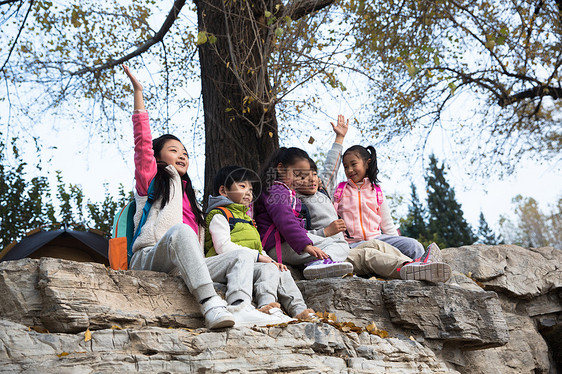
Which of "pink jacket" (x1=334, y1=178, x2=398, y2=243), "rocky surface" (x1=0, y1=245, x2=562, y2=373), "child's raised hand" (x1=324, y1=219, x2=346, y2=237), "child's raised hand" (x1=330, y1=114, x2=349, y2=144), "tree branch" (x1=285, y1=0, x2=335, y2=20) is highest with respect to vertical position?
"tree branch" (x1=285, y1=0, x2=335, y2=20)

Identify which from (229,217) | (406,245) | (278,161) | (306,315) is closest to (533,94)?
(406,245)

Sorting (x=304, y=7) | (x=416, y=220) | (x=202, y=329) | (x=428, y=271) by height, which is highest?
(x=416, y=220)

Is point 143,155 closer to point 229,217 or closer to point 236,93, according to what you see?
point 229,217

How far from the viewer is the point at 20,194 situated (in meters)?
9.71

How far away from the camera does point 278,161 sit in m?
5.16

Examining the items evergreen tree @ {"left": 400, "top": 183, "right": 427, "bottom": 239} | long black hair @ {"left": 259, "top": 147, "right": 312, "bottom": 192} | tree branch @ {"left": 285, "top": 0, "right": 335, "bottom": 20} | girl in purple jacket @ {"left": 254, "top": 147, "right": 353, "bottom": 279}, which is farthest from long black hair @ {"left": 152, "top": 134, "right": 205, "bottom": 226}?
evergreen tree @ {"left": 400, "top": 183, "right": 427, "bottom": 239}

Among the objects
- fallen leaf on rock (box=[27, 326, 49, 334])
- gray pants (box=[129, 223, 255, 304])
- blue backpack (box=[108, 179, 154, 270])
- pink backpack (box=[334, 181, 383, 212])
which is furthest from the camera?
pink backpack (box=[334, 181, 383, 212])

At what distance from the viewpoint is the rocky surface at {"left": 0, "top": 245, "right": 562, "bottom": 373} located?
297cm

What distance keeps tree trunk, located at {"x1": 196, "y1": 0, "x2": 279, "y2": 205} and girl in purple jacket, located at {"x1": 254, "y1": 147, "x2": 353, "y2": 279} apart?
62 cm

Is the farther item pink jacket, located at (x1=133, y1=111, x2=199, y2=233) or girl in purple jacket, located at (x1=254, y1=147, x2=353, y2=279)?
girl in purple jacket, located at (x1=254, y1=147, x2=353, y2=279)

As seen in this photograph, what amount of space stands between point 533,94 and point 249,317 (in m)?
8.08

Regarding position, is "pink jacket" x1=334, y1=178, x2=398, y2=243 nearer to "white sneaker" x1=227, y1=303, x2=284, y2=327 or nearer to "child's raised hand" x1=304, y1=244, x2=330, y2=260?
"child's raised hand" x1=304, y1=244, x2=330, y2=260

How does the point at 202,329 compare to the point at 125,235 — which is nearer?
the point at 202,329

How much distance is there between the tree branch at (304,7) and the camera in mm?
5965
